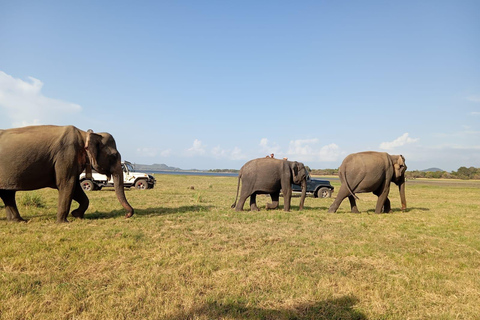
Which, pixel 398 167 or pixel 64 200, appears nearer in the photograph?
pixel 64 200

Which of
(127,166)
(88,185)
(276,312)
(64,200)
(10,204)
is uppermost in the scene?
(127,166)

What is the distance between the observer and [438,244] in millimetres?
7090

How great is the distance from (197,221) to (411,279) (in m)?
6.05

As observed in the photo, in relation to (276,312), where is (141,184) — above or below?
above

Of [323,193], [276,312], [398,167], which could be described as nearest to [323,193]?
[323,193]

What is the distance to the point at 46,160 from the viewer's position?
802cm

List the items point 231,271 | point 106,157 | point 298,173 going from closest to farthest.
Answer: point 231,271, point 106,157, point 298,173

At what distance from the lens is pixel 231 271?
4766 mm

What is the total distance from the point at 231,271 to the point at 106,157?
6.38 m

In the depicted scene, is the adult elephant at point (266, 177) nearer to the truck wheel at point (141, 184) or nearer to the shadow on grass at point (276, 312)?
the shadow on grass at point (276, 312)

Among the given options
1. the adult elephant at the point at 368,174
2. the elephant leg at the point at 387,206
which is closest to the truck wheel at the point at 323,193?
the elephant leg at the point at 387,206

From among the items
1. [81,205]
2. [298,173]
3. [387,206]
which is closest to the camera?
[81,205]

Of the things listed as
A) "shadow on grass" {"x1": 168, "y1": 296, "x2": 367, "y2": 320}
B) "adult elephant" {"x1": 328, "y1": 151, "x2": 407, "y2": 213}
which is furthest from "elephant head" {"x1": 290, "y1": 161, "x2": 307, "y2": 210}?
"shadow on grass" {"x1": 168, "y1": 296, "x2": 367, "y2": 320}

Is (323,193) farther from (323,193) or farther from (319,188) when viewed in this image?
(319,188)
